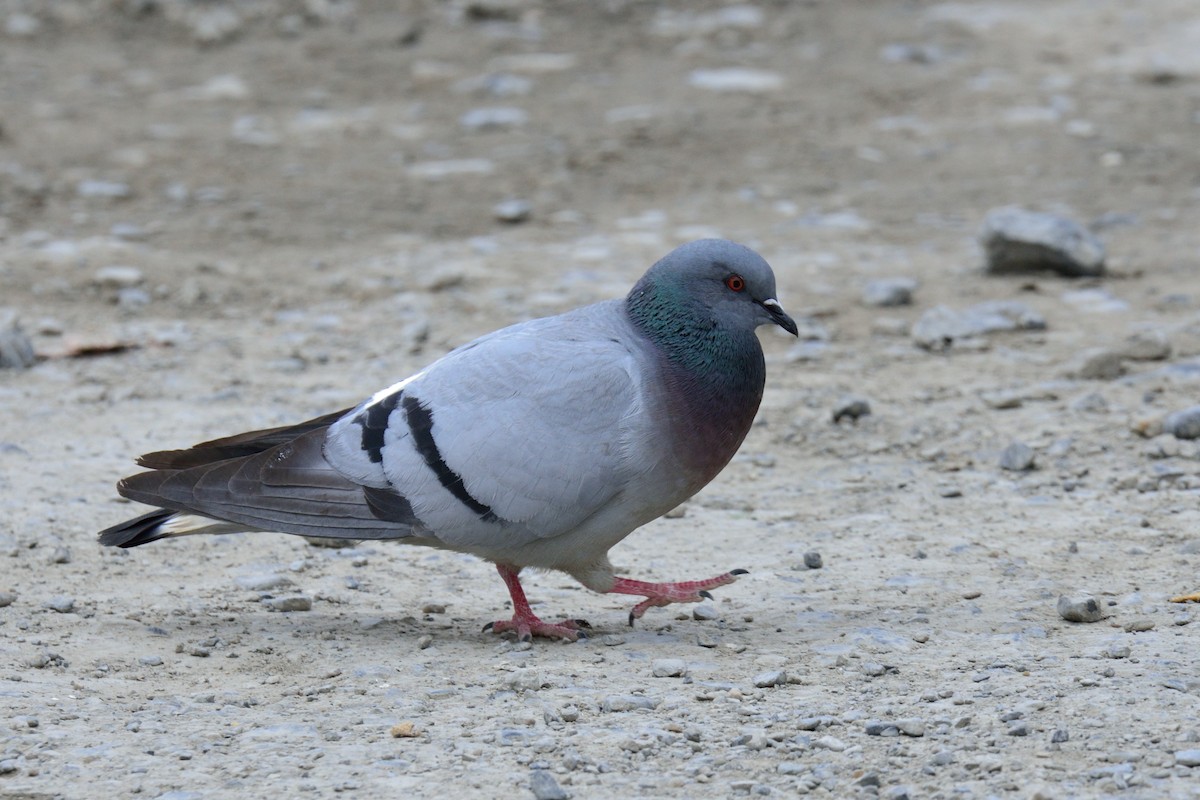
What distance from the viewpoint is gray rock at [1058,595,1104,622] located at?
13.5ft

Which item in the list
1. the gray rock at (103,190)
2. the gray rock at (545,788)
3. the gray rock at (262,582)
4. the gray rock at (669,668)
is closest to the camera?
the gray rock at (545,788)

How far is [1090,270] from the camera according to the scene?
7629 millimetres

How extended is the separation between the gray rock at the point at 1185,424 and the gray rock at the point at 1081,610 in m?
1.64

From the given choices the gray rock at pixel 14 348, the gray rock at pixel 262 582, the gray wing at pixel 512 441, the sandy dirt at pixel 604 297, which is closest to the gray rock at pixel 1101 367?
the sandy dirt at pixel 604 297

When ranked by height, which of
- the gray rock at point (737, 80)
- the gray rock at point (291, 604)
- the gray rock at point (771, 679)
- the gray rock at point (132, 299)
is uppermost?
the gray rock at point (771, 679)

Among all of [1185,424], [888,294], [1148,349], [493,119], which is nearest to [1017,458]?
[1185,424]

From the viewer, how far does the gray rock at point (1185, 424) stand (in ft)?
18.1

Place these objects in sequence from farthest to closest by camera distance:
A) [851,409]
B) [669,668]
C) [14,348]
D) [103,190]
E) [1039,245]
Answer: [103,190] → [1039,245] → [14,348] → [851,409] → [669,668]

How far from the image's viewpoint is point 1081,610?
4.12 metres

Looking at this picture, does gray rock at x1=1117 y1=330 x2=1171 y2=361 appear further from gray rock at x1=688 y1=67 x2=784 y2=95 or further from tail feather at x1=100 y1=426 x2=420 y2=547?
gray rock at x1=688 y1=67 x2=784 y2=95

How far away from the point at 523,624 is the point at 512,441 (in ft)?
1.87

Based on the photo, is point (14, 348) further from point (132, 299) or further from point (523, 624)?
point (523, 624)

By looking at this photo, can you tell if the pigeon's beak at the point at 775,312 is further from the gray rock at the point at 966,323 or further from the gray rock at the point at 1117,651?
the gray rock at the point at 966,323

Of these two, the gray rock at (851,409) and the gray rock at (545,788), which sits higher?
the gray rock at (545,788)
